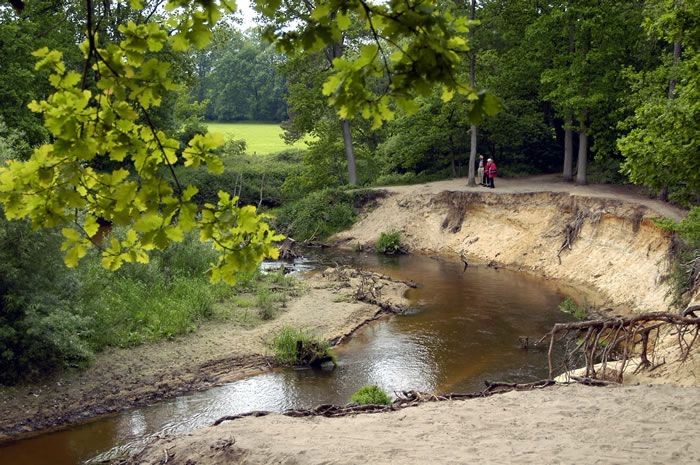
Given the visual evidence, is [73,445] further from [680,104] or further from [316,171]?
[316,171]

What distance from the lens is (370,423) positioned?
1054cm

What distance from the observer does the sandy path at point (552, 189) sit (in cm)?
2406

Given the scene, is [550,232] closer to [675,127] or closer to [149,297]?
[675,127]

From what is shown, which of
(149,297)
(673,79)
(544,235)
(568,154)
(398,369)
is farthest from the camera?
(568,154)

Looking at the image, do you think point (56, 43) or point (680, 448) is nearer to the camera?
point (680, 448)

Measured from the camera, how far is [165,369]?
15.9 meters


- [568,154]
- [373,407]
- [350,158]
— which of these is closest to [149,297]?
[373,407]

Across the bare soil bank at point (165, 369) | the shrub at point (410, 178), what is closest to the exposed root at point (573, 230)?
the bare soil bank at point (165, 369)

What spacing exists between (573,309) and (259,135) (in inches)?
2266

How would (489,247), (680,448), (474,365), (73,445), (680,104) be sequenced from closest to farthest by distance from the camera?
(680,448) < (73,445) < (680,104) < (474,365) < (489,247)

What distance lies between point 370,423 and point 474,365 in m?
6.65

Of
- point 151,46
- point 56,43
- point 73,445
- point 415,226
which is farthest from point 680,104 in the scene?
point 56,43

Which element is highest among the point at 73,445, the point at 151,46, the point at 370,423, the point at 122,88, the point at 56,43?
the point at 56,43

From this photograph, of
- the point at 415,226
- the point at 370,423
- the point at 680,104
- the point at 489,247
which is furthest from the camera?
the point at 415,226
